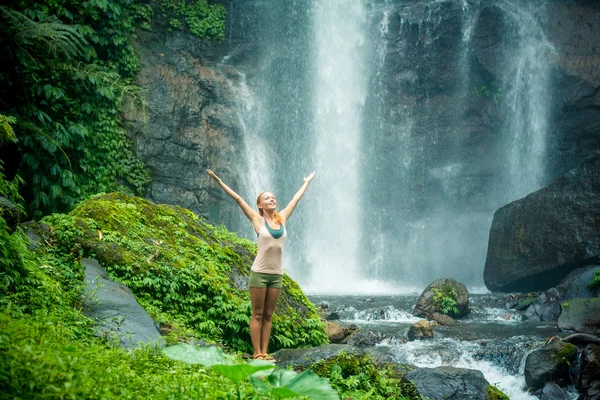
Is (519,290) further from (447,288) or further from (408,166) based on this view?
(408,166)

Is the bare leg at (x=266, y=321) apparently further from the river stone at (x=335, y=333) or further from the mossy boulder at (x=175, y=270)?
the river stone at (x=335, y=333)

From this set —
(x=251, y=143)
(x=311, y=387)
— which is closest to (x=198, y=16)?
(x=251, y=143)

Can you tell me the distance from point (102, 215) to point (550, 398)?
7.11 metres

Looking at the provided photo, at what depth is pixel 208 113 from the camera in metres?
19.8

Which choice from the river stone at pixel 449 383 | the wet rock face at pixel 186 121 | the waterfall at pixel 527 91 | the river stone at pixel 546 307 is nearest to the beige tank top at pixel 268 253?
the river stone at pixel 449 383

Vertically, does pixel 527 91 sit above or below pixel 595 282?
above

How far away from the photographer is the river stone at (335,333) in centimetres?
979

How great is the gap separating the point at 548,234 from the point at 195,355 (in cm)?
1672

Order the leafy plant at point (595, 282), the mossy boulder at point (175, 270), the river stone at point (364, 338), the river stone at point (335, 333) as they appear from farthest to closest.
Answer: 1. the leafy plant at point (595, 282)
2. the river stone at point (364, 338)
3. the river stone at point (335, 333)
4. the mossy boulder at point (175, 270)

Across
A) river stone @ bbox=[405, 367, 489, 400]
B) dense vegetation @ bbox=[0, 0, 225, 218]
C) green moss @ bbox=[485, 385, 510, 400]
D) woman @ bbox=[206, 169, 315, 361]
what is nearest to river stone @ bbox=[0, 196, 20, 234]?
woman @ bbox=[206, 169, 315, 361]

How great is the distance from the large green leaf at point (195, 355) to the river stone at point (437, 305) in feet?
37.7

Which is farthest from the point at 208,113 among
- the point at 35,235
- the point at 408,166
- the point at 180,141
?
the point at 35,235

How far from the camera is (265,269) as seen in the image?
5.00 meters

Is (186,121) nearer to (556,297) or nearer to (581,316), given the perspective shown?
(556,297)
